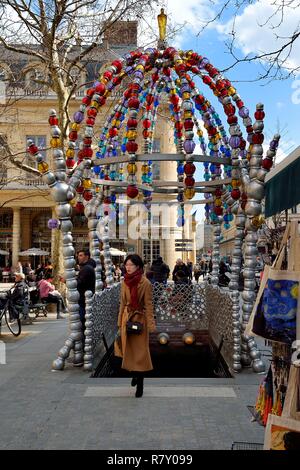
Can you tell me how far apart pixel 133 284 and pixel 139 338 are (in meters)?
0.68

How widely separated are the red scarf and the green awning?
198cm

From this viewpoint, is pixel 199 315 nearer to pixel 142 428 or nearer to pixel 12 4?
pixel 142 428

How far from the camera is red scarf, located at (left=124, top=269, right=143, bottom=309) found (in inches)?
254

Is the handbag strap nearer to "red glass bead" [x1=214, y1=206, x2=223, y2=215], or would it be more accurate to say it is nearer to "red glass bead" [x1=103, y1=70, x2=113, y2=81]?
"red glass bead" [x1=103, y1=70, x2=113, y2=81]

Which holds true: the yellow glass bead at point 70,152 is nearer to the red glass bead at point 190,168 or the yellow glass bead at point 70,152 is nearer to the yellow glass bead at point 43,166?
the yellow glass bead at point 43,166

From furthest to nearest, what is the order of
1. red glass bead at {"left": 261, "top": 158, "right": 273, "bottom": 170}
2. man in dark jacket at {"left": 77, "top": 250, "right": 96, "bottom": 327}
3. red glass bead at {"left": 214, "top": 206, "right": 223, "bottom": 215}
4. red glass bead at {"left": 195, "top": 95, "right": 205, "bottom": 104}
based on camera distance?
red glass bead at {"left": 214, "top": 206, "right": 223, "bottom": 215} < red glass bead at {"left": 195, "top": 95, "right": 205, "bottom": 104} < man in dark jacket at {"left": 77, "top": 250, "right": 96, "bottom": 327} < red glass bead at {"left": 261, "top": 158, "right": 273, "bottom": 170}

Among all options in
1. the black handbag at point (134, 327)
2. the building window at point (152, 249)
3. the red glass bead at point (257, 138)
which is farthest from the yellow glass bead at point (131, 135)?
the building window at point (152, 249)

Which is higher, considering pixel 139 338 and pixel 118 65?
pixel 118 65

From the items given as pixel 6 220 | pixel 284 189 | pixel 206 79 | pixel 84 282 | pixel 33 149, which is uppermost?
pixel 206 79

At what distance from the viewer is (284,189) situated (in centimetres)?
617

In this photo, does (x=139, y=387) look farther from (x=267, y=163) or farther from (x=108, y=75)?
(x=108, y=75)

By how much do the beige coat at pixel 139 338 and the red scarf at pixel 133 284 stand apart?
0.16ft

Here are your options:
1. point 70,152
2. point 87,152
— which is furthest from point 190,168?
point 70,152

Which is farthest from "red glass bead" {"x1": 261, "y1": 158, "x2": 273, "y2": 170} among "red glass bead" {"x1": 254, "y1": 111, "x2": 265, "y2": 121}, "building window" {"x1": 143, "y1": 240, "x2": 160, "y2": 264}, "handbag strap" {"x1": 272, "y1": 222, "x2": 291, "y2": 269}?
"building window" {"x1": 143, "y1": 240, "x2": 160, "y2": 264}
